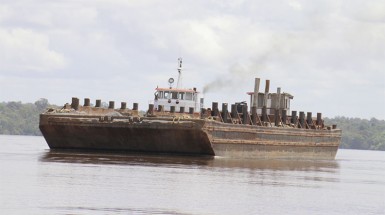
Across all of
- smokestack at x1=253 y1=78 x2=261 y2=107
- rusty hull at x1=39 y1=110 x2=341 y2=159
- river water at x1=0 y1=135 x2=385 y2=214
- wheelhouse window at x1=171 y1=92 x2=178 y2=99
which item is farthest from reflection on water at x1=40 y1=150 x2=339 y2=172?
smokestack at x1=253 y1=78 x2=261 y2=107

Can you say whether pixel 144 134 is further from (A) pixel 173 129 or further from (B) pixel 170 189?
(B) pixel 170 189

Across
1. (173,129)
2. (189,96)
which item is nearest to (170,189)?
(173,129)

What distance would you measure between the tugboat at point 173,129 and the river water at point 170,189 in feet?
9.16

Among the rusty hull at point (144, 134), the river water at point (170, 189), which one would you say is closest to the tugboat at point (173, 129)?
the rusty hull at point (144, 134)

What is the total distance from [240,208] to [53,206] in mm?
6088

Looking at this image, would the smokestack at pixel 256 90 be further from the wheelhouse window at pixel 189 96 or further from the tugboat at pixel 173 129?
the wheelhouse window at pixel 189 96

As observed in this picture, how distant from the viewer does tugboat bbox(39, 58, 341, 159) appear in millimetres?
60688

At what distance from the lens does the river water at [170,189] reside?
33375 mm

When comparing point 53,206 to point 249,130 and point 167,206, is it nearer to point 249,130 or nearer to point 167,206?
point 167,206

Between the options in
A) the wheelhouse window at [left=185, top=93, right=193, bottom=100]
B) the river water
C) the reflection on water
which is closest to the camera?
the river water

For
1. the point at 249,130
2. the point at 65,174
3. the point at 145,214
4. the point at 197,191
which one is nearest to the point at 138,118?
the point at 249,130

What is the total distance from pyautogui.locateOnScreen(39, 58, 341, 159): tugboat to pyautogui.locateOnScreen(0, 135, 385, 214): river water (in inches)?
110

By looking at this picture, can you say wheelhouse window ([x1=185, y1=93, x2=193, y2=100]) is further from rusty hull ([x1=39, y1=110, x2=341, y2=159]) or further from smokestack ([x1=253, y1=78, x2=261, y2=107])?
smokestack ([x1=253, y1=78, x2=261, y2=107])

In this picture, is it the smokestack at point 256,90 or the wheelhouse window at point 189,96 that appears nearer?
the wheelhouse window at point 189,96
